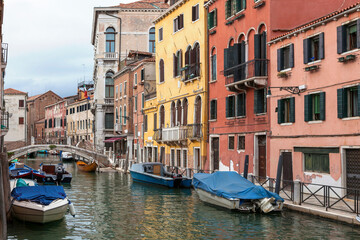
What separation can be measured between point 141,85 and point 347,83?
2468cm

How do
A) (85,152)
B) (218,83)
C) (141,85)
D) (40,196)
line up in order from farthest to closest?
(85,152) < (141,85) < (218,83) < (40,196)

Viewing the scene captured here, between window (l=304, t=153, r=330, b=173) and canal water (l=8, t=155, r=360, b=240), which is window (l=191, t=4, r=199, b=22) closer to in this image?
canal water (l=8, t=155, r=360, b=240)

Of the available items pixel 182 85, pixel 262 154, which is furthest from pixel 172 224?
pixel 182 85

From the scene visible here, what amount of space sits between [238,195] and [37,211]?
643 cm

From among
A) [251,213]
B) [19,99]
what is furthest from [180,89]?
[19,99]

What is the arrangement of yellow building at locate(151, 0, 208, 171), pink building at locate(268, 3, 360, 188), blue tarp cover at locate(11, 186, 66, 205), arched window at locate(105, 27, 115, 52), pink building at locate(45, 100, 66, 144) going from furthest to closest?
pink building at locate(45, 100, 66, 144) < arched window at locate(105, 27, 115, 52) < yellow building at locate(151, 0, 208, 171) < pink building at locate(268, 3, 360, 188) < blue tarp cover at locate(11, 186, 66, 205)

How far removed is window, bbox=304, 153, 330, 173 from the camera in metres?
17.9

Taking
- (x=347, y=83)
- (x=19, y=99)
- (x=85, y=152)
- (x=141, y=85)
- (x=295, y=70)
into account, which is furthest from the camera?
(x=19, y=99)

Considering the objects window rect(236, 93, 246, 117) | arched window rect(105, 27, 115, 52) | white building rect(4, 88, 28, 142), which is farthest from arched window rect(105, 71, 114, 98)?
window rect(236, 93, 246, 117)

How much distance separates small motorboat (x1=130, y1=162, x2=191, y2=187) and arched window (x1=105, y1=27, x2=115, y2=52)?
889 inches

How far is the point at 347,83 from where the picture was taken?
1675cm

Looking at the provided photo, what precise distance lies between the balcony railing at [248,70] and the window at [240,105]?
2.63ft

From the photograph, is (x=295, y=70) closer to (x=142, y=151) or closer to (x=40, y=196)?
(x=40, y=196)

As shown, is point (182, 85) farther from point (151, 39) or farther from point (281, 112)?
point (151, 39)
